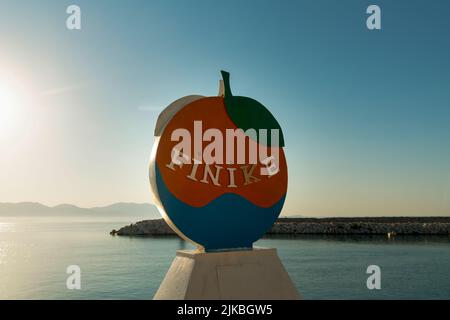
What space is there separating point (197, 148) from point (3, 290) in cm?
2920

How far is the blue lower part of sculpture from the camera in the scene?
34.9ft

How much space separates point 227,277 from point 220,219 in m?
1.52

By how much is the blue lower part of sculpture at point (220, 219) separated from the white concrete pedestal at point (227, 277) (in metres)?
0.34

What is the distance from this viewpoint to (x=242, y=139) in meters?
11.5

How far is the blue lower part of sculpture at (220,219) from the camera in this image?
10.6 metres

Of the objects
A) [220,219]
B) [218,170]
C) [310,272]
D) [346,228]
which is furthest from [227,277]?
[346,228]

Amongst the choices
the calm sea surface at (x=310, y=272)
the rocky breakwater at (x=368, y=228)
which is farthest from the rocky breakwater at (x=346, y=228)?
the calm sea surface at (x=310, y=272)

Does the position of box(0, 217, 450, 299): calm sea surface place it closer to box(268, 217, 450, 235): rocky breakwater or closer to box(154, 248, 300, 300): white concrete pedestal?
box(268, 217, 450, 235): rocky breakwater

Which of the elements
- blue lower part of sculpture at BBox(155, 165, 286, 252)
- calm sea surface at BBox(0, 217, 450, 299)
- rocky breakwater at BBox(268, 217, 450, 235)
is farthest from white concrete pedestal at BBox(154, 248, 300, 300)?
rocky breakwater at BBox(268, 217, 450, 235)

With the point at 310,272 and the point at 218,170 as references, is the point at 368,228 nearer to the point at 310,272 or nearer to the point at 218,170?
the point at 310,272

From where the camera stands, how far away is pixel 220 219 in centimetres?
1108

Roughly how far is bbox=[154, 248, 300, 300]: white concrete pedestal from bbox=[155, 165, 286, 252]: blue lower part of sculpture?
1.10 feet

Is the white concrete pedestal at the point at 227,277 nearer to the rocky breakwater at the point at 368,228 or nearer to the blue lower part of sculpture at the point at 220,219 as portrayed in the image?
the blue lower part of sculpture at the point at 220,219
